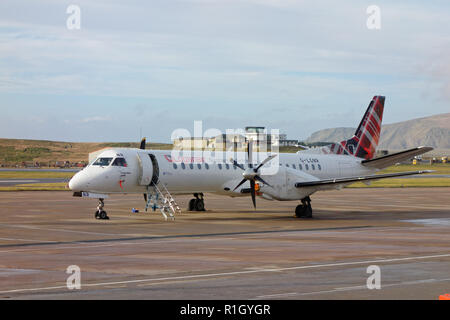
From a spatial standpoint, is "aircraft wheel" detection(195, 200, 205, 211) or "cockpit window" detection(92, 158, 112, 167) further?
"aircraft wheel" detection(195, 200, 205, 211)

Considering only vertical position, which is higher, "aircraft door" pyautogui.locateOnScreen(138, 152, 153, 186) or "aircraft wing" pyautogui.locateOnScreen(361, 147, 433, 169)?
"aircraft wing" pyautogui.locateOnScreen(361, 147, 433, 169)

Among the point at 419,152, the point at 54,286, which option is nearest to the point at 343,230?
the point at 419,152

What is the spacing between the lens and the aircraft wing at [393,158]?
34.5 meters

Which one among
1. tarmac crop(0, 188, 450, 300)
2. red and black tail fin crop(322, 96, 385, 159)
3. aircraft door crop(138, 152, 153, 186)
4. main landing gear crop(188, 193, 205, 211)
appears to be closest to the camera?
tarmac crop(0, 188, 450, 300)

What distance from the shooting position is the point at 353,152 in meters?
42.6

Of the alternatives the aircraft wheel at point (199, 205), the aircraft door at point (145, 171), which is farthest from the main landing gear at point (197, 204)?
the aircraft door at point (145, 171)

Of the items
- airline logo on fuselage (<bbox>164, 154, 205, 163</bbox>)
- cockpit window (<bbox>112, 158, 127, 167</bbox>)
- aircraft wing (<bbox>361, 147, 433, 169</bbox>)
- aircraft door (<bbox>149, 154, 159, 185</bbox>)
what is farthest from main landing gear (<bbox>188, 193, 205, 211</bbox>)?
aircraft wing (<bbox>361, 147, 433, 169</bbox>)

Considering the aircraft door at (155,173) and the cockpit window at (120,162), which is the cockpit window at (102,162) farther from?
the aircraft door at (155,173)

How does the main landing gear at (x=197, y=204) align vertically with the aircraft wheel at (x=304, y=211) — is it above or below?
above

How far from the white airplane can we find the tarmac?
1.41 metres

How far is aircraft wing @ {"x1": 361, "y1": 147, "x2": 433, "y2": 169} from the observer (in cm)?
3447

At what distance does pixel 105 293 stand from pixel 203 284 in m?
2.30

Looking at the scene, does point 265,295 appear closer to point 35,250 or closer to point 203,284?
point 203,284

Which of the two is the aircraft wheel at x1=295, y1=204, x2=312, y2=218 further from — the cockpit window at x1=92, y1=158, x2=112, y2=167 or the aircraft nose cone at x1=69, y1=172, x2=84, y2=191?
the aircraft nose cone at x1=69, y1=172, x2=84, y2=191
